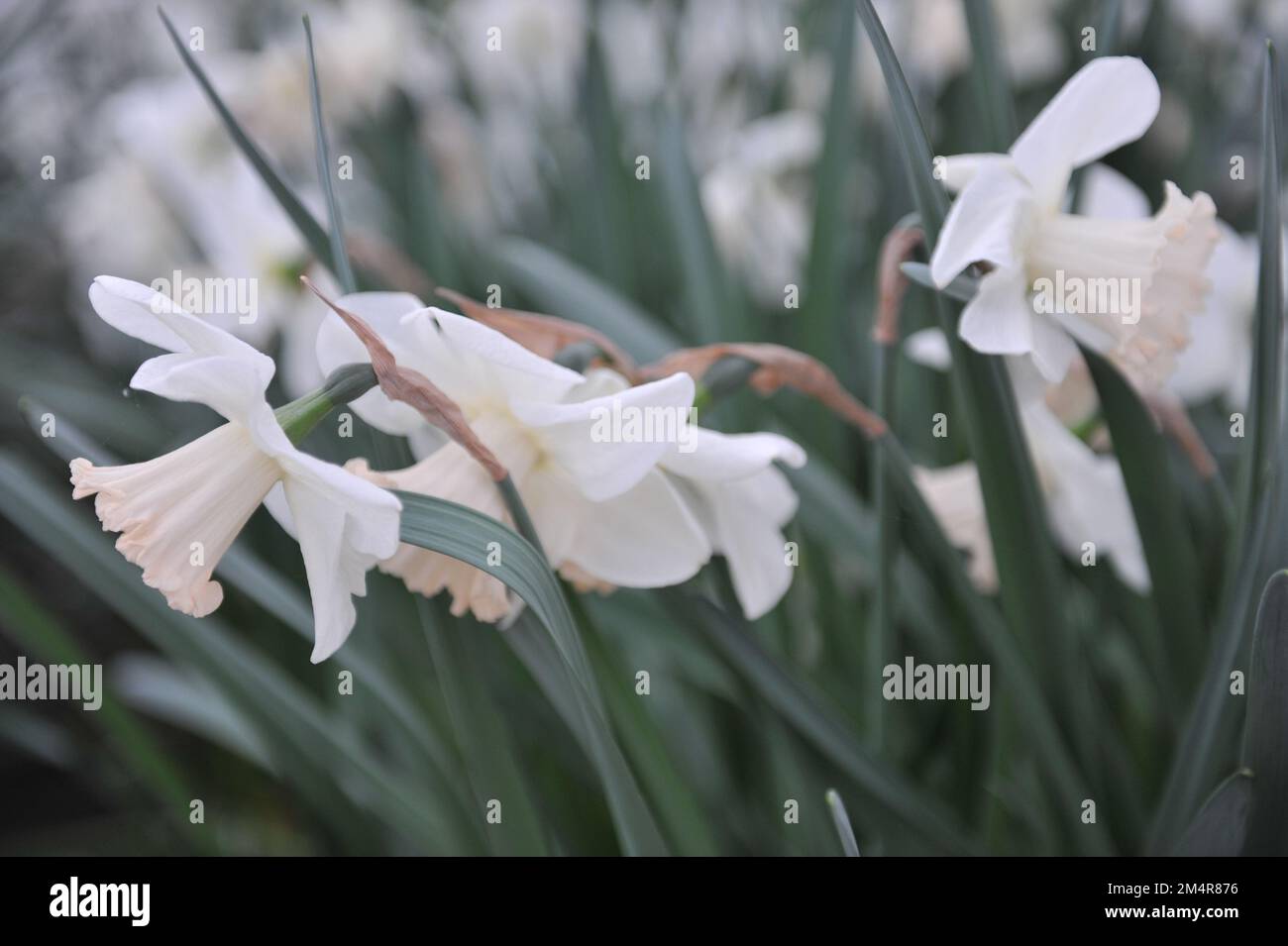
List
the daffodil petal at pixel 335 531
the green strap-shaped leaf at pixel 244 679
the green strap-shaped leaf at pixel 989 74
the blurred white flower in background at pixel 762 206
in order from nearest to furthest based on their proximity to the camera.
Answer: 1. the daffodil petal at pixel 335 531
2. the green strap-shaped leaf at pixel 989 74
3. the green strap-shaped leaf at pixel 244 679
4. the blurred white flower in background at pixel 762 206

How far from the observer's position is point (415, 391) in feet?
1.28

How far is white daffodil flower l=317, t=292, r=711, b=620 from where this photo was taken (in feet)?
1.34

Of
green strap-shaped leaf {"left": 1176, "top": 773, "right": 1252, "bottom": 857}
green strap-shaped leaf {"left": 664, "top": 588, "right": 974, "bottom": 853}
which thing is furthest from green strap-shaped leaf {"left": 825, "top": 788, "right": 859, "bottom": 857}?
green strap-shaped leaf {"left": 1176, "top": 773, "right": 1252, "bottom": 857}

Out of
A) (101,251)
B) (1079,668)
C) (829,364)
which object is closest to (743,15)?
(829,364)

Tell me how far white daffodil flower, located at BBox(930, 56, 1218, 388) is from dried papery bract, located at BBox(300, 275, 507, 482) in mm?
228

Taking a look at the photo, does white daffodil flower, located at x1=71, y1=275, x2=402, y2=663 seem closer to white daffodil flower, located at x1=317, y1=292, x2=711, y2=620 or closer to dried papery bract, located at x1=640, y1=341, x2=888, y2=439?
white daffodil flower, located at x1=317, y1=292, x2=711, y2=620

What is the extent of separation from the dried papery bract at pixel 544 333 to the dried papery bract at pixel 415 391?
0.08 m

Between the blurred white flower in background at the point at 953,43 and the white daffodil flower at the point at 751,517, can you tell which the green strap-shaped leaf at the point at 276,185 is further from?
the blurred white flower in background at the point at 953,43

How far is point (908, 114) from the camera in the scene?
46cm

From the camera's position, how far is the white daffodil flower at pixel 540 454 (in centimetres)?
41

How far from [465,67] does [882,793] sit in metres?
1.24

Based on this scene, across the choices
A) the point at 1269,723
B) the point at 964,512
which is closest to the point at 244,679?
the point at 964,512

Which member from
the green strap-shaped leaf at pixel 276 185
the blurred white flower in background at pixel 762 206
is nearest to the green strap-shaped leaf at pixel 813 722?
the green strap-shaped leaf at pixel 276 185
